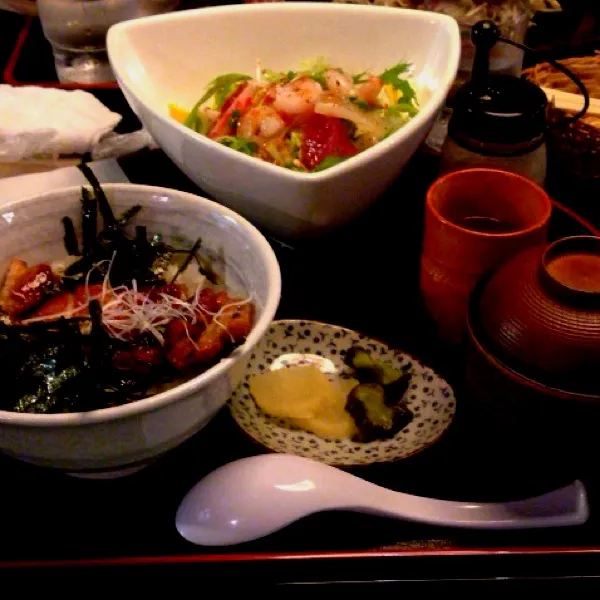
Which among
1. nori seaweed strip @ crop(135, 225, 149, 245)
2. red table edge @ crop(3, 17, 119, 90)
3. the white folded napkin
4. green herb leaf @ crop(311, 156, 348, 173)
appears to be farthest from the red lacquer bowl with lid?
red table edge @ crop(3, 17, 119, 90)

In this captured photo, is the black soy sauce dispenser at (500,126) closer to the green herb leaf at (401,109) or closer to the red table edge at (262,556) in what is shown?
the green herb leaf at (401,109)

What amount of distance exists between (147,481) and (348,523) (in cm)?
27

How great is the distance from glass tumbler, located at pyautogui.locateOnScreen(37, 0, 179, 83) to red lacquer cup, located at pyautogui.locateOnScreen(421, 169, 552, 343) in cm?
124

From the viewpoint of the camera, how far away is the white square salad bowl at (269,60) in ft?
3.95

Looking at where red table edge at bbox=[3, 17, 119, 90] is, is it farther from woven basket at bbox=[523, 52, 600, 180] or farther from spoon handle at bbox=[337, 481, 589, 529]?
spoon handle at bbox=[337, 481, 589, 529]

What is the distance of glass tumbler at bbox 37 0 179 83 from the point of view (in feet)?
6.47

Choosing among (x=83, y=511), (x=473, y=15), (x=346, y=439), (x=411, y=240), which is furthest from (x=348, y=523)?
(x=473, y=15)

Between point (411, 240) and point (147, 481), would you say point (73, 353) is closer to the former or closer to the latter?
point (147, 481)

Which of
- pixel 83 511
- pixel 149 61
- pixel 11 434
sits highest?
pixel 149 61

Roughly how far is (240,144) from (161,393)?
0.61m

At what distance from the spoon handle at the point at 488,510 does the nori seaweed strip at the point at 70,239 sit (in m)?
0.59

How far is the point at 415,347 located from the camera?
120 centimetres

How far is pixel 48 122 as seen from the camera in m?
1.51

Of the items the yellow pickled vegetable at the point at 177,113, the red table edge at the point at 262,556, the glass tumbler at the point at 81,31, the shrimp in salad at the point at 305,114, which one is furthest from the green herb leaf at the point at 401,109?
the glass tumbler at the point at 81,31
